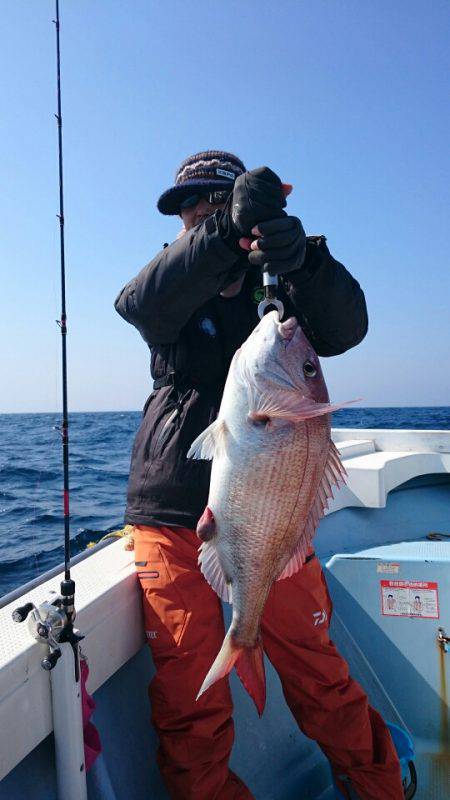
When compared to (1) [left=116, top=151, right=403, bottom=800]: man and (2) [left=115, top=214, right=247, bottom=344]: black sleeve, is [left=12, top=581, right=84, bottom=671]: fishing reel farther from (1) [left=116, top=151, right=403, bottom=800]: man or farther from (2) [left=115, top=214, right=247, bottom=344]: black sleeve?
(2) [left=115, top=214, right=247, bottom=344]: black sleeve

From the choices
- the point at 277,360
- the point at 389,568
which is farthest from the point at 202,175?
the point at 389,568

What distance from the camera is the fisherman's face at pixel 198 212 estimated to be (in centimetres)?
253

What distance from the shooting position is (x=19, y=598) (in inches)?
83.0

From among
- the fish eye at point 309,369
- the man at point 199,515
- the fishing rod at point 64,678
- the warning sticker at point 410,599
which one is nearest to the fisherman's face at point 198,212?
the man at point 199,515

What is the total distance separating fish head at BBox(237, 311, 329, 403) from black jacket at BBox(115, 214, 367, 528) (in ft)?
1.04

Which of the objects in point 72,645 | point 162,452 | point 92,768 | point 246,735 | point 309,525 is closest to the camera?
point 72,645

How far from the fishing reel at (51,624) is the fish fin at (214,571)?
46cm

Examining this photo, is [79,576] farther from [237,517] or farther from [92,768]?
[237,517]

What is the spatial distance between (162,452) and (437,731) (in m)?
2.31

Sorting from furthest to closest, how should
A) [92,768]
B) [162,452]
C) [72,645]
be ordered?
[162,452] → [92,768] → [72,645]

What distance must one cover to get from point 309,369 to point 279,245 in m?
0.44

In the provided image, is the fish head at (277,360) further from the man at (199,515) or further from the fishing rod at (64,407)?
Answer: the fishing rod at (64,407)

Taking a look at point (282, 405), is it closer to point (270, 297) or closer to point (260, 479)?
point (260, 479)

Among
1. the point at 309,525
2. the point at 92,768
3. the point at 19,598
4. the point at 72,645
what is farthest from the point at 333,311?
the point at 92,768
